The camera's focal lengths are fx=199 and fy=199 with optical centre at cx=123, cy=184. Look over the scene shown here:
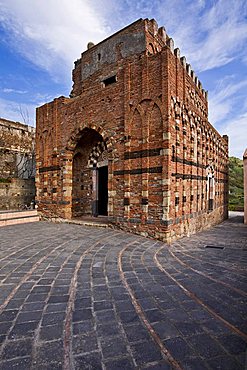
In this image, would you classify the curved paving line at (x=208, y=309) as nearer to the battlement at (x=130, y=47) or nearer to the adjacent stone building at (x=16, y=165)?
the battlement at (x=130, y=47)

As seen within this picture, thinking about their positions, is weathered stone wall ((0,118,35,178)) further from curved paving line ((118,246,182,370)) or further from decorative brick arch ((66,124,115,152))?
curved paving line ((118,246,182,370))

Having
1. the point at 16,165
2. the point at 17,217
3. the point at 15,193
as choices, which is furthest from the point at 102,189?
the point at 16,165

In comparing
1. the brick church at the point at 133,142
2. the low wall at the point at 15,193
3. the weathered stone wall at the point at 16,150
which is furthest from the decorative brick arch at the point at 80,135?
the weathered stone wall at the point at 16,150

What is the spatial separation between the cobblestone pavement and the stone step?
189 inches

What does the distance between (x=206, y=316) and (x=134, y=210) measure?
15.0 feet

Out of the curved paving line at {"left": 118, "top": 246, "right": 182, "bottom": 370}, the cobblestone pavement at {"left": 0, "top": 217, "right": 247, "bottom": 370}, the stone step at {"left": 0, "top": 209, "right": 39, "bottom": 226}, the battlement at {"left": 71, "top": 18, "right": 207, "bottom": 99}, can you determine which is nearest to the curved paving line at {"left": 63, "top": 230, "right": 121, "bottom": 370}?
the cobblestone pavement at {"left": 0, "top": 217, "right": 247, "bottom": 370}

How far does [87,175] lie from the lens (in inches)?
408

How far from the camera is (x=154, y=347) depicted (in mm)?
1754

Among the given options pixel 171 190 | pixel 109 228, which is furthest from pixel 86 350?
pixel 109 228

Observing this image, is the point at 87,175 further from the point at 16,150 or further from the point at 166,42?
the point at 16,150

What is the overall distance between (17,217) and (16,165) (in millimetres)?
6969

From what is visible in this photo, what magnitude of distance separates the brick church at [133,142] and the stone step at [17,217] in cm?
48

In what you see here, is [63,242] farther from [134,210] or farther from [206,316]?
[206,316]

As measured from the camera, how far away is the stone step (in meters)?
8.43
